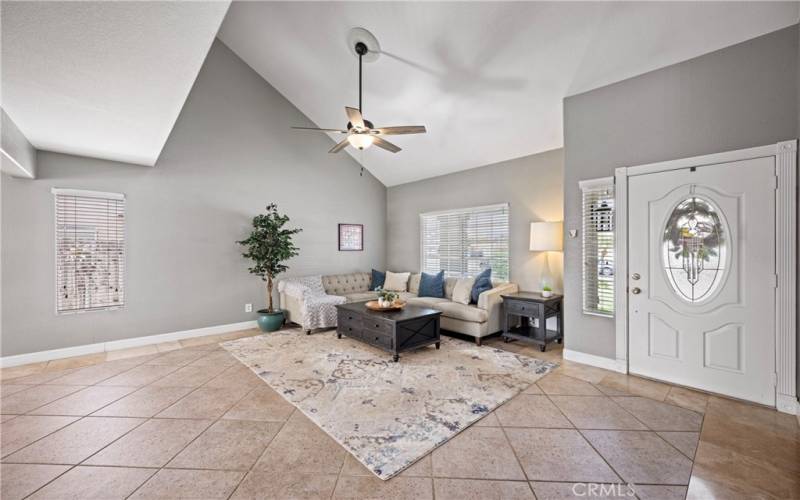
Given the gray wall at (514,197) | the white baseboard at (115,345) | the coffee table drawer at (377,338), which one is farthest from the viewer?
the gray wall at (514,197)

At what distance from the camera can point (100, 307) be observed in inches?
167

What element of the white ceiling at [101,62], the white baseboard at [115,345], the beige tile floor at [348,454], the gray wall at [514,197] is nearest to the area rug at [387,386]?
the beige tile floor at [348,454]

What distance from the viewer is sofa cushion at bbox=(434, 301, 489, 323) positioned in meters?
4.45

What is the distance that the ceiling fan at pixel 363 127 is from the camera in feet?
10.3

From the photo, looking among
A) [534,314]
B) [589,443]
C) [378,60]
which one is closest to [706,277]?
[534,314]

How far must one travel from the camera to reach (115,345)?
430 centimetres

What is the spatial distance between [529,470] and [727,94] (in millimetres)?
3471

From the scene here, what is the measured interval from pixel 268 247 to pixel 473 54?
12.6ft

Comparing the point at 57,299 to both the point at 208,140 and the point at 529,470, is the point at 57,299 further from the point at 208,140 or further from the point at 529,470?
the point at 529,470

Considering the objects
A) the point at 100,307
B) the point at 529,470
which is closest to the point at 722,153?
the point at 529,470

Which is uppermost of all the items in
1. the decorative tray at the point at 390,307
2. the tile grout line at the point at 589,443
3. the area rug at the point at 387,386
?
the decorative tray at the point at 390,307

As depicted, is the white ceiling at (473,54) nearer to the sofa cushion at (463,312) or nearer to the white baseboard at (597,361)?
the sofa cushion at (463,312)

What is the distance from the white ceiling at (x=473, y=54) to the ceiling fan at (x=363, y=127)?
0.11 meters

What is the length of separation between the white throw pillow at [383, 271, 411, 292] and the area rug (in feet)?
5.73
